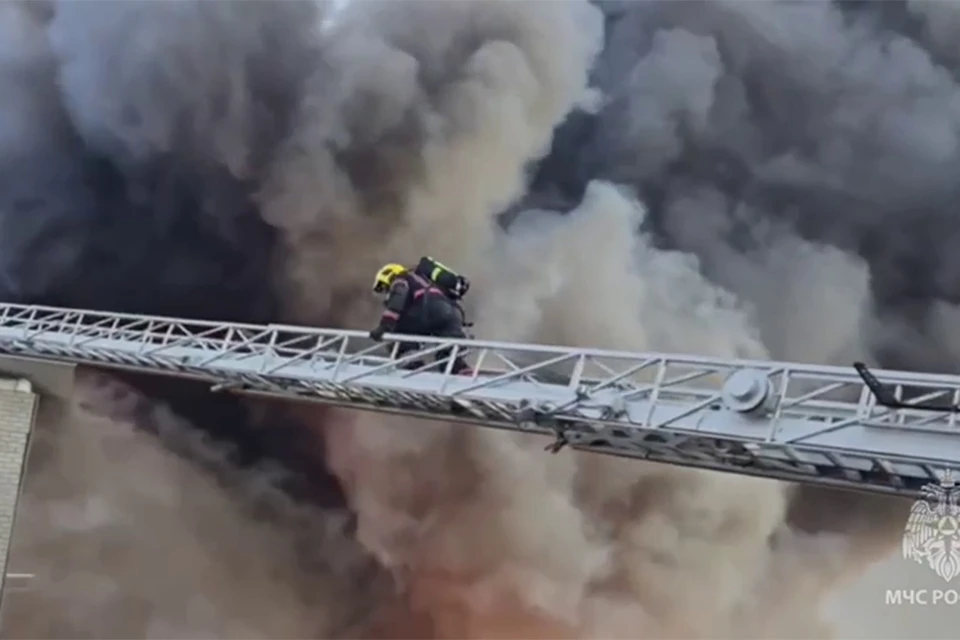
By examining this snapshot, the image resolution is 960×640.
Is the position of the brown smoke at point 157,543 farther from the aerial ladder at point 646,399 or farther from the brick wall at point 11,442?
the aerial ladder at point 646,399

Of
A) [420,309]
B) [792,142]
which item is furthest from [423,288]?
[792,142]

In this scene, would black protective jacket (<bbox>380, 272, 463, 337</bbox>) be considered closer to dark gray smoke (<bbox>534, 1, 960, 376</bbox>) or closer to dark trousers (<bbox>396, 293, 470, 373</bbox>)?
dark trousers (<bbox>396, 293, 470, 373</bbox>)

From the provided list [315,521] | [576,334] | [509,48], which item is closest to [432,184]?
[509,48]

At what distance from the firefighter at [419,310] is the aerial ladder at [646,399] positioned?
21 cm

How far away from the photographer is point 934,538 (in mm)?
7016

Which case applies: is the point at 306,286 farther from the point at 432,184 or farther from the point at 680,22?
the point at 680,22

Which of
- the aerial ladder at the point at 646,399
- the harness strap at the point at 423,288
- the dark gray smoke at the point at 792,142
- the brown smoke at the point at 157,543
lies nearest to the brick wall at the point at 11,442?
the brown smoke at the point at 157,543

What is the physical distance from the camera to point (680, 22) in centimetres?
857

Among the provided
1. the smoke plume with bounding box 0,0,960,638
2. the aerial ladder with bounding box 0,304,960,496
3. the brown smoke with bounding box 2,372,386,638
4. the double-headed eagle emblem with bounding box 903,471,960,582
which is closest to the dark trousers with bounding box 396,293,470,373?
the aerial ladder with bounding box 0,304,960,496

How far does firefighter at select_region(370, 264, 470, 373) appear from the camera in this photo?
6.91 metres

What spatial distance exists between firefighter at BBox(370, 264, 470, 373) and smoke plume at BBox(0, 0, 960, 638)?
6.45ft

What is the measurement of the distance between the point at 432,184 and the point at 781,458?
503 cm

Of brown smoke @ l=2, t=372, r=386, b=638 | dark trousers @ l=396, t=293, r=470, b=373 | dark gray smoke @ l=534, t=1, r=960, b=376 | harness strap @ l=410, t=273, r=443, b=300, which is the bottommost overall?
brown smoke @ l=2, t=372, r=386, b=638

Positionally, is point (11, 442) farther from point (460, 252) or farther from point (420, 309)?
point (460, 252)
